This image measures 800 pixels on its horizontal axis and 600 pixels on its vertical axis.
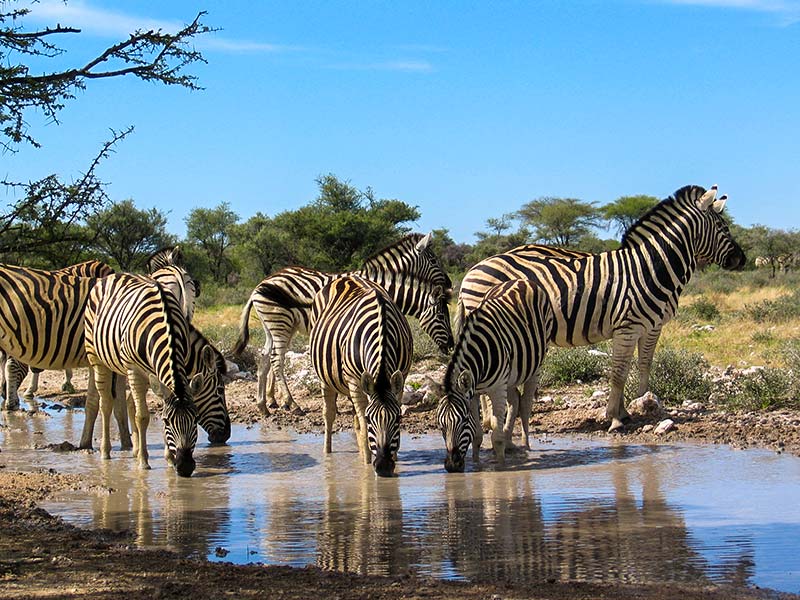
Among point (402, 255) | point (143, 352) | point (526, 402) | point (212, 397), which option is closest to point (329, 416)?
point (212, 397)

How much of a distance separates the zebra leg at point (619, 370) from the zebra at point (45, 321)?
5133mm

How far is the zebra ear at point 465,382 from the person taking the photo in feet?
28.6

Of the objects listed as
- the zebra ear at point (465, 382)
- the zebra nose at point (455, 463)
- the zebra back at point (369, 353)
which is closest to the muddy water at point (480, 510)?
the zebra nose at point (455, 463)

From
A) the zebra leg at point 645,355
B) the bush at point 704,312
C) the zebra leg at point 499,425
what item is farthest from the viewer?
the bush at point 704,312

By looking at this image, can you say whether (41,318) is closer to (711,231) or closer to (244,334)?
(244,334)

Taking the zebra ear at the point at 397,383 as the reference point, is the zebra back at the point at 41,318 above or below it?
above

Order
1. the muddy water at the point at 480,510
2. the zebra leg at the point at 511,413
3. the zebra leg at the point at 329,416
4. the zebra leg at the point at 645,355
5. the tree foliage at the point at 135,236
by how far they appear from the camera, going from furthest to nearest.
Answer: the tree foliage at the point at 135,236
the zebra leg at the point at 645,355
the zebra leg at the point at 329,416
the zebra leg at the point at 511,413
the muddy water at the point at 480,510

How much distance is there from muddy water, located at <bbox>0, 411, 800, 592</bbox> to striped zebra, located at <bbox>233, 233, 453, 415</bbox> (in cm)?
193

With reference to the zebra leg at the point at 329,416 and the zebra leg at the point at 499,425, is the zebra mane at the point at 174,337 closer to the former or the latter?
the zebra leg at the point at 329,416

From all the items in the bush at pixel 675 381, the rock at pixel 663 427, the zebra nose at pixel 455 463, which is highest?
the bush at pixel 675 381

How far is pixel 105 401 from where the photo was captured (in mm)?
10172

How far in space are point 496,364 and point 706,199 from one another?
384cm

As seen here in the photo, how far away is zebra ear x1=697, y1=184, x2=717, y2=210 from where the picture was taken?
1156 cm

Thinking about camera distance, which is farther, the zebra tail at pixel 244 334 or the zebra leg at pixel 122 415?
the zebra tail at pixel 244 334
